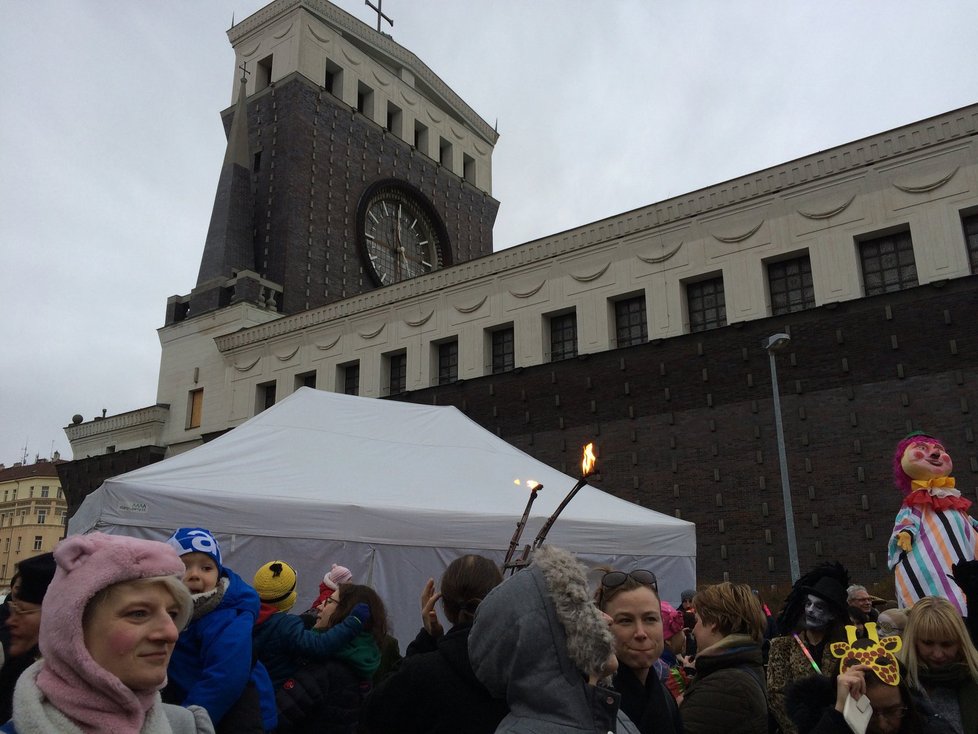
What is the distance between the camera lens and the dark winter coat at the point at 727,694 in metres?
3.63

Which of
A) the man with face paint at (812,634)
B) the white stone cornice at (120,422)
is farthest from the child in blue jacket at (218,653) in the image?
the white stone cornice at (120,422)

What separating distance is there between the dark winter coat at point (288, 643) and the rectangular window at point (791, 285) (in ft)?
54.8

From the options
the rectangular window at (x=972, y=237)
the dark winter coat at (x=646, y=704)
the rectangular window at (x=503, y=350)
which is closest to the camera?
the dark winter coat at (x=646, y=704)

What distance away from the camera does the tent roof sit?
26.6ft

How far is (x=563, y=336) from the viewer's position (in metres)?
22.9

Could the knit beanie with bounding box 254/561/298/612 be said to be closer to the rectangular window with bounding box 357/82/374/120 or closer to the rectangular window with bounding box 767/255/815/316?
the rectangular window with bounding box 767/255/815/316

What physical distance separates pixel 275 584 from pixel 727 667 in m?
2.74

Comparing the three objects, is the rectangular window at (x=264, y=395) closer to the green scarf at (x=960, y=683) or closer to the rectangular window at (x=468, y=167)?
the rectangular window at (x=468, y=167)

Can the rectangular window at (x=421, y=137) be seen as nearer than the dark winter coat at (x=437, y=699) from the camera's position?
No

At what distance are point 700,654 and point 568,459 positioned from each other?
16.9 metres

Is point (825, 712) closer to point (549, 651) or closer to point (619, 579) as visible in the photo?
point (619, 579)

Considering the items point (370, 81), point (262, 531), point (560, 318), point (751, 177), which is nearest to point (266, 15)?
point (370, 81)

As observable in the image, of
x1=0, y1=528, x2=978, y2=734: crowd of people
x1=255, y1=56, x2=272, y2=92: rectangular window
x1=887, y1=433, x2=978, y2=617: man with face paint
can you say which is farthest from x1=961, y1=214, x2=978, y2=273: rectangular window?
x1=255, y1=56, x2=272, y2=92: rectangular window

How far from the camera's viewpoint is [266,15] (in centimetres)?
3700
